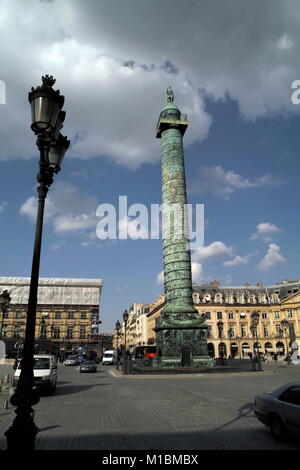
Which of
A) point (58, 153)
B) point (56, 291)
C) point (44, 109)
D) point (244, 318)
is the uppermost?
point (56, 291)

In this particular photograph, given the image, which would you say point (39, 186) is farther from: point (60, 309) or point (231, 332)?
point (60, 309)

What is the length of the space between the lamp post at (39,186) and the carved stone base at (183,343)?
23344 millimetres

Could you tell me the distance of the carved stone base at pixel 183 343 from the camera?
27219 millimetres

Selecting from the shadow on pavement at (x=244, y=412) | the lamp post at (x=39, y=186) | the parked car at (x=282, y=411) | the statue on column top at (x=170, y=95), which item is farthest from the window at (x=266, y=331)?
the lamp post at (x=39, y=186)

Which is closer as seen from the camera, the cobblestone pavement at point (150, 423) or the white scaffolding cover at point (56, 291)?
the cobblestone pavement at point (150, 423)

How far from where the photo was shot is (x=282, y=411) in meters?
6.61

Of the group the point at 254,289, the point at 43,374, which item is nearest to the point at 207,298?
the point at 254,289

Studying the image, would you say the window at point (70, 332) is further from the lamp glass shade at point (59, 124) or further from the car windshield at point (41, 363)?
the lamp glass shade at point (59, 124)

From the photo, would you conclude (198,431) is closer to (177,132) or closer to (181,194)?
(181,194)

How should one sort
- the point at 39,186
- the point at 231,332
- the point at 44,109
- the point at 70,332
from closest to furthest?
the point at 44,109 < the point at 39,186 < the point at 231,332 < the point at 70,332

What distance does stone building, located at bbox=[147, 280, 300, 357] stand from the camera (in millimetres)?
65312

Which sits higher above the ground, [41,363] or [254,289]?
[254,289]

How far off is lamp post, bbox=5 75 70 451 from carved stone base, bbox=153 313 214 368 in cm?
2334

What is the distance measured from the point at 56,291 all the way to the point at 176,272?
57.8m
